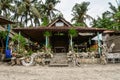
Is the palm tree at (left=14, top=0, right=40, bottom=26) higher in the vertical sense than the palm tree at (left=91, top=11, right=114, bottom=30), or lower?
higher

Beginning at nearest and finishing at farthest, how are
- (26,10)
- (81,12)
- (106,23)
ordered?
(106,23)
(26,10)
(81,12)

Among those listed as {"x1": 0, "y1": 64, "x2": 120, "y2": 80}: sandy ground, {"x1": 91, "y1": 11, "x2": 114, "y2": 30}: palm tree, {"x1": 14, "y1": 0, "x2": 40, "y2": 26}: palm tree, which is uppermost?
{"x1": 14, "y1": 0, "x2": 40, "y2": 26}: palm tree

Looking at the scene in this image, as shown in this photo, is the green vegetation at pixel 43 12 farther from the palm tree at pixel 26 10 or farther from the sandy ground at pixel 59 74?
the sandy ground at pixel 59 74

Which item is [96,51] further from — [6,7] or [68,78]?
[6,7]

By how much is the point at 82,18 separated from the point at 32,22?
11.1m

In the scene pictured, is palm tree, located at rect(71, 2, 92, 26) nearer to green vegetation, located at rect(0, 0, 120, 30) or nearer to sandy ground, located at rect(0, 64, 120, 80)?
green vegetation, located at rect(0, 0, 120, 30)

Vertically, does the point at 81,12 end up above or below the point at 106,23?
above

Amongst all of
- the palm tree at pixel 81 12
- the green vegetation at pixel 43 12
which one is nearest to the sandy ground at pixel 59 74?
the green vegetation at pixel 43 12

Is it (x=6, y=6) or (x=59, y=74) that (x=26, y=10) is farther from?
(x=59, y=74)

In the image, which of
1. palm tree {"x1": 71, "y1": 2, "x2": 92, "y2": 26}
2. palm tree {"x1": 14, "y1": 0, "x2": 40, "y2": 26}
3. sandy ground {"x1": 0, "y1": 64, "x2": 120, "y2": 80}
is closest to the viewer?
sandy ground {"x1": 0, "y1": 64, "x2": 120, "y2": 80}

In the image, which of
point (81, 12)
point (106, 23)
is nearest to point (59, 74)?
point (106, 23)

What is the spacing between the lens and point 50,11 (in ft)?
164

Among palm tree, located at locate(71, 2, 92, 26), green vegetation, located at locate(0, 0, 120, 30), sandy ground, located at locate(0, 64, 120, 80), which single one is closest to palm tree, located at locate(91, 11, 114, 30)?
green vegetation, located at locate(0, 0, 120, 30)

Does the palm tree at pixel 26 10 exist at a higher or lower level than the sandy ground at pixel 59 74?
higher
